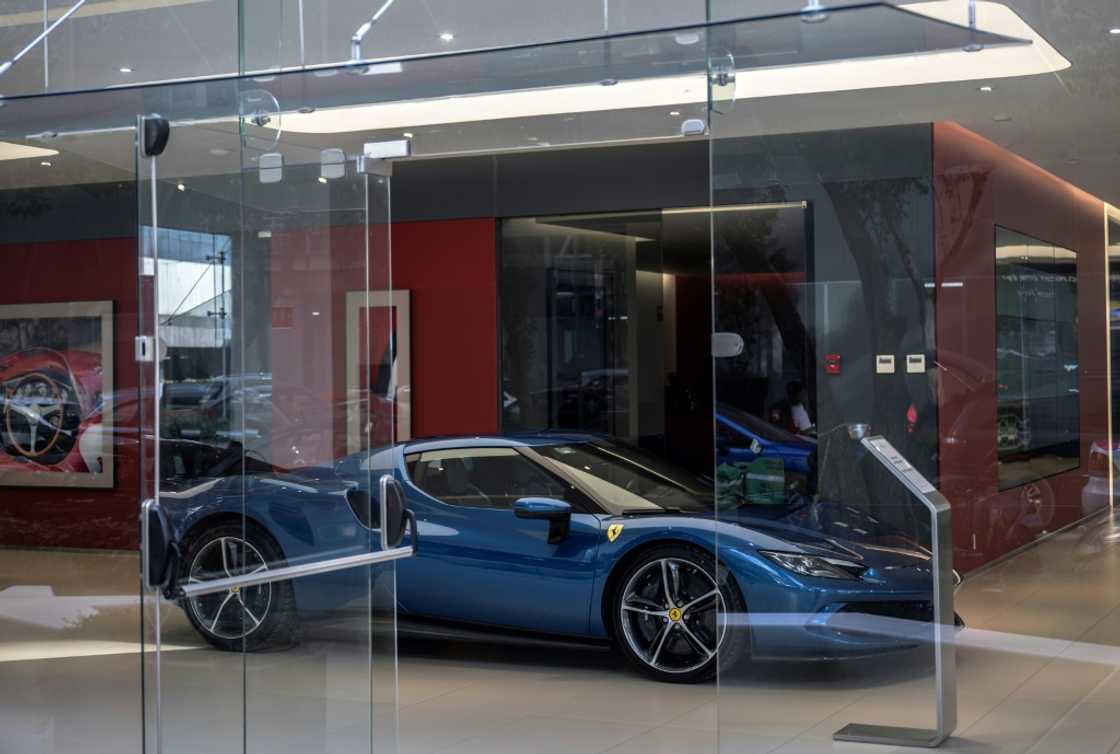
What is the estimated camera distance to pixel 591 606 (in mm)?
6785

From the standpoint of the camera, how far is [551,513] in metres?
6.91

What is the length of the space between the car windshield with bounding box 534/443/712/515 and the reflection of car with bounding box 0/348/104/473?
2663mm

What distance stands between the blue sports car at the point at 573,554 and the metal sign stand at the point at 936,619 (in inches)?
2.7

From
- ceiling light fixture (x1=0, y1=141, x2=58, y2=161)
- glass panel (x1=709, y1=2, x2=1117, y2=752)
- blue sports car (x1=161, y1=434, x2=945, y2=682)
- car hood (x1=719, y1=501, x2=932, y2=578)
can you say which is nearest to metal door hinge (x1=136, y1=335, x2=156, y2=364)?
blue sports car (x1=161, y1=434, x2=945, y2=682)

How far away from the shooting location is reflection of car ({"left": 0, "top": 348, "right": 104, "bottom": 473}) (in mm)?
5254

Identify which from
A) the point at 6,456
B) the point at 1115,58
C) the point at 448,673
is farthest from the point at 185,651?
the point at 1115,58

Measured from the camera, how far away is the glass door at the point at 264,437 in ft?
14.5

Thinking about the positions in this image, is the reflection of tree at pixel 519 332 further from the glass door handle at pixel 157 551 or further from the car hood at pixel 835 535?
the glass door handle at pixel 157 551

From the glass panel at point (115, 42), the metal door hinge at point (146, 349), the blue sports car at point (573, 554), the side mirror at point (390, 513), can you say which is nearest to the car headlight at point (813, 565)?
the blue sports car at point (573, 554)

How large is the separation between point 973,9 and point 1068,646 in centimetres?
230

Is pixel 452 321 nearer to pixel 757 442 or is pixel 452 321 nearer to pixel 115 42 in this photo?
pixel 115 42

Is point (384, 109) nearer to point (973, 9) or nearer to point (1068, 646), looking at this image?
point (973, 9)

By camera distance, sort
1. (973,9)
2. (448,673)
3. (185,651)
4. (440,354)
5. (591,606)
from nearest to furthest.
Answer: (185,651) < (973,9) < (591,606) < (448,673) < (440,354)

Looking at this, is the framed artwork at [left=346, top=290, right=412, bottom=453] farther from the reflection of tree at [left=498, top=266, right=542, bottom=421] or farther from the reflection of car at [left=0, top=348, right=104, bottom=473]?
the reflection of tree at [left=498, top=266, right=542, bottom=421]
